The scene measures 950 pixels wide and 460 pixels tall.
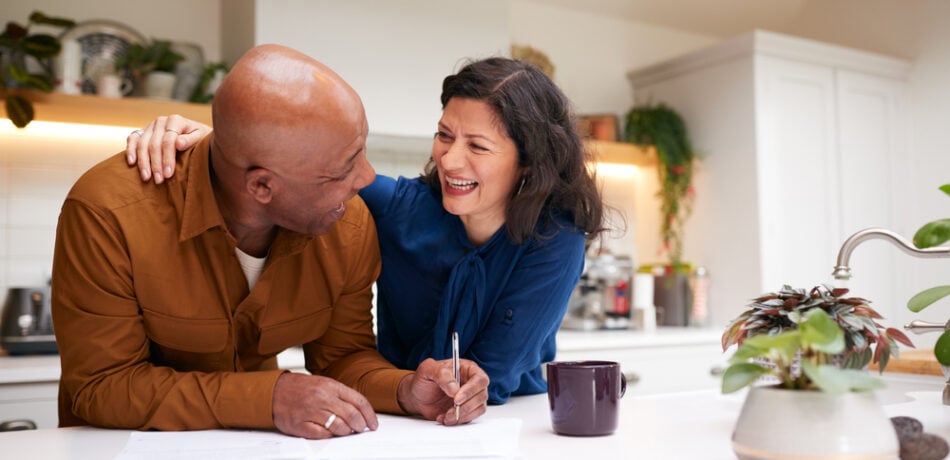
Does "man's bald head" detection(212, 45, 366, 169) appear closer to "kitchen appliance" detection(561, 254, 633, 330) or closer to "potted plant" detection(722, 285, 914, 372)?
"potted plant" detection(722, 285, 914, 372)

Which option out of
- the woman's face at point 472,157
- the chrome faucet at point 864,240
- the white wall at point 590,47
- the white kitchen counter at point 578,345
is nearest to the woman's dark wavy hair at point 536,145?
the woman's face at point 472,157

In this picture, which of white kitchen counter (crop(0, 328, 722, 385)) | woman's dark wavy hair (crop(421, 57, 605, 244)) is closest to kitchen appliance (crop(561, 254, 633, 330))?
white kitchen counter (crop(0, 328, 722, 385))

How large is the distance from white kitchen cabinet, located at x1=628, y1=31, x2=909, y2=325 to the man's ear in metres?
2.88

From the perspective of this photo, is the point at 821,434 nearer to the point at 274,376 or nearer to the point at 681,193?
the point at 274,376

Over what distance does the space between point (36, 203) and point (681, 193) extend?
2.74 m

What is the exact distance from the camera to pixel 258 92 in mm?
1134

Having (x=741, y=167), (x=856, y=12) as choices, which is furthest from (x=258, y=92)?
(x=856, y=12)

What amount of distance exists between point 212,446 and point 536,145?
32.9 inches

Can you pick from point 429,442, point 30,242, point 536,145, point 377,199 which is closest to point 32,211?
point 30,242

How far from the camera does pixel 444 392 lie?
3.92 feet

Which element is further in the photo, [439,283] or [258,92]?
[439,283]

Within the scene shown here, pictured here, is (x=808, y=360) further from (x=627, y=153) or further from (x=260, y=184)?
(x=627, y=153)

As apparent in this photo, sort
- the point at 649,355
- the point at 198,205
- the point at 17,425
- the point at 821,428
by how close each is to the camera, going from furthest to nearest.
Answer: the point at 649,355
the point at 17,425
the point at 198,205
the point at 821,428

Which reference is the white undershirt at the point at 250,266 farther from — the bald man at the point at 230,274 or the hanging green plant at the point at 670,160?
the hanging green plant at the point at 670,160
